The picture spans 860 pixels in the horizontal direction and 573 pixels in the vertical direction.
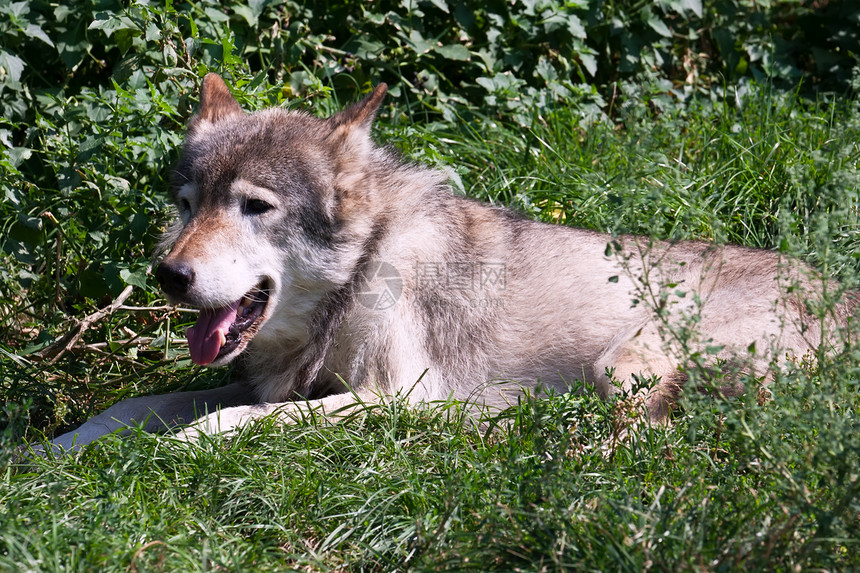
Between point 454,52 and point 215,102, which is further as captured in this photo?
point 454,52

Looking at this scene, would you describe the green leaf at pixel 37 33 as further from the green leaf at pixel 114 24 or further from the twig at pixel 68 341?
the twig at pixel 68 341

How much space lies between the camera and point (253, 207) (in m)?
3.84

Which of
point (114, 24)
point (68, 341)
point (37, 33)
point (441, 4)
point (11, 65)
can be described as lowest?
point (68, 341)

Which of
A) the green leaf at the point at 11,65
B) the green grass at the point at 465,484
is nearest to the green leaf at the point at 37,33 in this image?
the green leaf at the point at 11,65

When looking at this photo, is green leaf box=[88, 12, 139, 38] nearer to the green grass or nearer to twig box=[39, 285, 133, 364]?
the green grass

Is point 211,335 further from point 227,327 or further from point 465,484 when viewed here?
point 465,484

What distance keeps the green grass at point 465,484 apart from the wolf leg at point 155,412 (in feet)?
0.86

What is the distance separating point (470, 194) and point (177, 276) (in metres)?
2.36

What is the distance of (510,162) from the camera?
5719 millimetres

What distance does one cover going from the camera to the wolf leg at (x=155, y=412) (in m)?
3.80

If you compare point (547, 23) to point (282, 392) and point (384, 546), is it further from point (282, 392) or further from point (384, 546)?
point (384, 546)

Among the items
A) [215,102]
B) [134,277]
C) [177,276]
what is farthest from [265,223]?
[134,277]

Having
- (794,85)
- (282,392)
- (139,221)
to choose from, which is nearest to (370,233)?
(282,392)

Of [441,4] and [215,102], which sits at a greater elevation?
[441,4]
